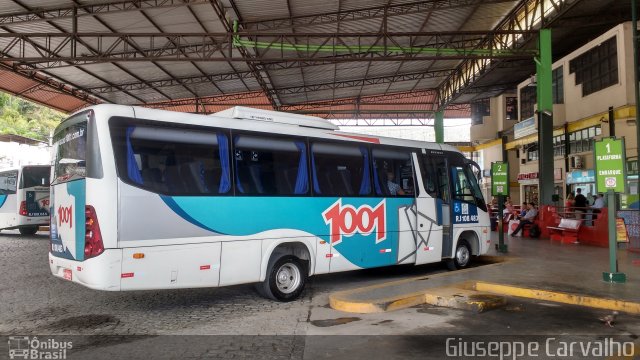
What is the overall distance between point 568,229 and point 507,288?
963 centimetres

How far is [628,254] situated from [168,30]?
55.4 ft

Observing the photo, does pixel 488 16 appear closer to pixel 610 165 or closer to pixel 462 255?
pixel 462 255

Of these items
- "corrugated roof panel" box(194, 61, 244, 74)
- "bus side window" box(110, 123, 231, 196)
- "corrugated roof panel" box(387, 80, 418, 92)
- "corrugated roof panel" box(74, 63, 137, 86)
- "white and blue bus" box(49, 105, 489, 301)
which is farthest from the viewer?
"corrugated roof panel" box(387, 80, 418, 92)

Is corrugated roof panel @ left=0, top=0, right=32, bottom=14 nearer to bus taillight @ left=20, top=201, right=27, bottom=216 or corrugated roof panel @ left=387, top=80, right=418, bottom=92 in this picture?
bus taillight @ left=20, top=201, right=27, bottom=216

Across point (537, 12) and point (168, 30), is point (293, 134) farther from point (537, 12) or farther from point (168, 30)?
point (537, 12)

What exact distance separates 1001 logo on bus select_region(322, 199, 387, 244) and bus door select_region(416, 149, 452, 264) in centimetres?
110

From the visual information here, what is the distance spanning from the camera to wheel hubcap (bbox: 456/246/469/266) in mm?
10894

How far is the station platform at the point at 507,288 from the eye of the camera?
7016 mm

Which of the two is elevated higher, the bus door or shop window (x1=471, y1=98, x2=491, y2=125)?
shop window (x1=471, y1=98, x2=491, y2=125)

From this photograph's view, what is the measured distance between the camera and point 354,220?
862cm

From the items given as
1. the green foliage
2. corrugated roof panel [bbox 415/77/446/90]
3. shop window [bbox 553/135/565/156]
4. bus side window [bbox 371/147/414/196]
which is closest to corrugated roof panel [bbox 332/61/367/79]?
corrugated roof panel [bbox 415/77/446/90]

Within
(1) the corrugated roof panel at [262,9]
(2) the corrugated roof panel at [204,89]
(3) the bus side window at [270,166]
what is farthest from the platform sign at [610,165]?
(2) the corrugated roof panel at [204,89]

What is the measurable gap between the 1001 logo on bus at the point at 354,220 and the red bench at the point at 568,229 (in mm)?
9911

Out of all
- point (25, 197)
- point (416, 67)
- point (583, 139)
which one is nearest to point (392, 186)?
point (25, 197)
